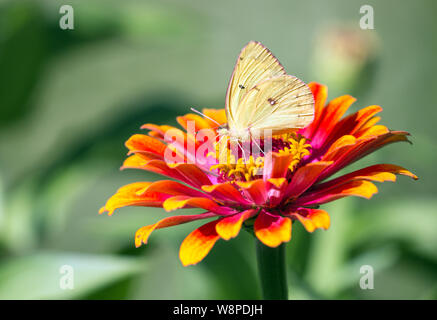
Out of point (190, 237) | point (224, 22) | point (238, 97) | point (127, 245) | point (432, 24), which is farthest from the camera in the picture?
point (224, 22)

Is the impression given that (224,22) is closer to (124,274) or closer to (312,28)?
(312,28)

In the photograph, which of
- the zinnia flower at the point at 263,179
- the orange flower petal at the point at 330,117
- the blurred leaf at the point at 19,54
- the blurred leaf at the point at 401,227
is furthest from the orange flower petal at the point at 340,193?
the blurred leaf at the point at 19,54

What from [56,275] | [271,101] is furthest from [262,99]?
[56,275]

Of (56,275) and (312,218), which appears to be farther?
(56,275)

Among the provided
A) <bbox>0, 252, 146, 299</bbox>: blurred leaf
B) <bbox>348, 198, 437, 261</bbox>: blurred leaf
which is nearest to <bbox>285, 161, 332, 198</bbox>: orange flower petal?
<bbox>0, 252, 146, 299</bbox>: blurred leaf

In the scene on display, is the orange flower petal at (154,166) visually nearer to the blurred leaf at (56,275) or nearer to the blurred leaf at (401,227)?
the blurred leaf at (56,275)

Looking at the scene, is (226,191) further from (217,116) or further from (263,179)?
(217,116)

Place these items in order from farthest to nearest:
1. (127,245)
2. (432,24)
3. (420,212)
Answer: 1. (432,24)
2. (420,212)
3. (127,245)
